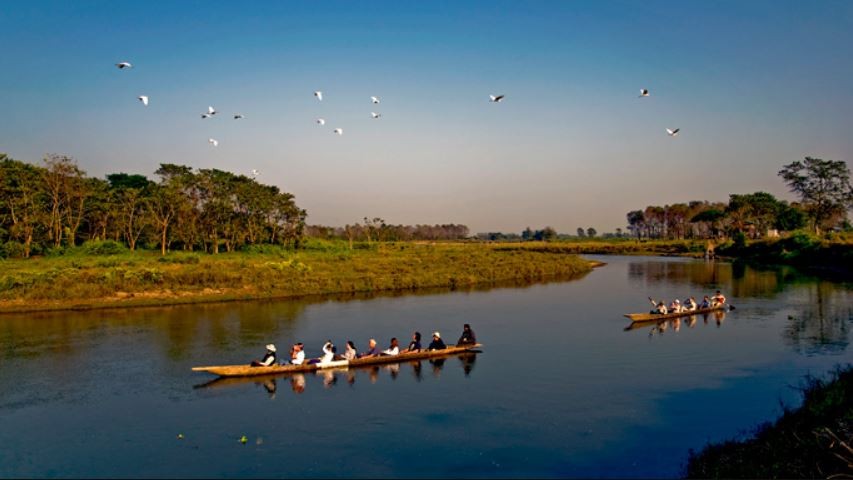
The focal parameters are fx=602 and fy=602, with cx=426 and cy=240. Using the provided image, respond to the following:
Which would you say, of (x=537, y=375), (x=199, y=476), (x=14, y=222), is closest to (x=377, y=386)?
(x=537, y=375)

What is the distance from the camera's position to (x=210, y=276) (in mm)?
43062

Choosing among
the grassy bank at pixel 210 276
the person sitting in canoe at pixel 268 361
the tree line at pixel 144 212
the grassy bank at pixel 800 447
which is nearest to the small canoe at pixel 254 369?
the person sitting in canoe at pixel 268 361

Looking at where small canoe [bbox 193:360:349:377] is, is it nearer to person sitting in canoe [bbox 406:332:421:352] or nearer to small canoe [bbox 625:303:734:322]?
person sitting in canoe [bbox 406:332:421:352]

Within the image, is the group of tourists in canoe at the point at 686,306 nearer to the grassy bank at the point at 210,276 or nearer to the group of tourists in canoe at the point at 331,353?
the group of tourists in canoe at the point at 331,353

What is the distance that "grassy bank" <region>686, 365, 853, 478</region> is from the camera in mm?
10414

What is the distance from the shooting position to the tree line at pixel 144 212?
5366 centimetres

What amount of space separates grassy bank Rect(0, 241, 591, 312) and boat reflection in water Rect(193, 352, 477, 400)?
20817mm

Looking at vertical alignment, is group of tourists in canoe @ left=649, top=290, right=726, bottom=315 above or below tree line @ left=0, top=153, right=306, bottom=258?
below

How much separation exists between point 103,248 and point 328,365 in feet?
142

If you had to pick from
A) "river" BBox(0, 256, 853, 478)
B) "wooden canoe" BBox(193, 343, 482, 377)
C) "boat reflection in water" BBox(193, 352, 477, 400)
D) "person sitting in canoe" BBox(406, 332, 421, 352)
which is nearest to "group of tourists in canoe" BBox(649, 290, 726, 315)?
"river" BBox(0, 256, 853, 478)

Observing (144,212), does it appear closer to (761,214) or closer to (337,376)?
(337,376)

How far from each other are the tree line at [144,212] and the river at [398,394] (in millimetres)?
24790

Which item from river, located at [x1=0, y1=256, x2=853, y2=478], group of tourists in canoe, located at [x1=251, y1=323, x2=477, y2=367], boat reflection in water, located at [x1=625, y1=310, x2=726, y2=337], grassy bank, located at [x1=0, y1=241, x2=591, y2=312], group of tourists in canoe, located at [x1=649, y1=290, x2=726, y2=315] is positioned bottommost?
river, located at [x1=0, y1=256, x2=853, y2=478]

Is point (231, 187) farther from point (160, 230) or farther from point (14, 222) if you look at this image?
point (14, 222)
